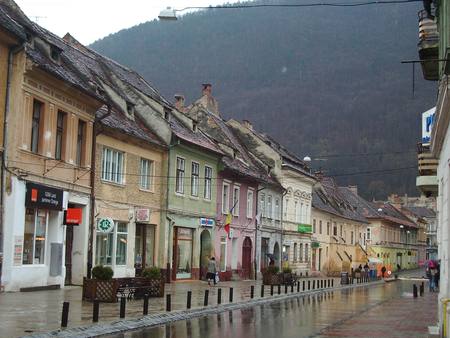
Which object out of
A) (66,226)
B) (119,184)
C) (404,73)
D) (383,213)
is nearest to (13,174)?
(66,226)

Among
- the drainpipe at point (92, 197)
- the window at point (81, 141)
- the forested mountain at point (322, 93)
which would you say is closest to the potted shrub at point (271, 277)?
the drainpipe at point (92, 197)

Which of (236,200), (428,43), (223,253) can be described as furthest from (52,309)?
(236,200)

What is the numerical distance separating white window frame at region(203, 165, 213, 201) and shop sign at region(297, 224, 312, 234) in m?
18.2

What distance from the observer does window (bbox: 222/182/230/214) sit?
1775 inches

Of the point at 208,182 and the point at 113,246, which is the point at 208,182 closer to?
the point at 208,182

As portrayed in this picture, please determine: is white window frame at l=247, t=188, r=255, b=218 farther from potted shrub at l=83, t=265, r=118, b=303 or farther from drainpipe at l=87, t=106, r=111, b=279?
potted shrub at l=83, t=265, r=118, b=303

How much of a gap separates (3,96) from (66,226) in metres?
7.02

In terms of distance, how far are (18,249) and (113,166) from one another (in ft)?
28.9

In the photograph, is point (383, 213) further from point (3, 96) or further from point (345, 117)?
point (3, 96)

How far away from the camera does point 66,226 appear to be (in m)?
29.0

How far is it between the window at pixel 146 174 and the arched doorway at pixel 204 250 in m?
7.40

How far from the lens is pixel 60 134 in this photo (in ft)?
91.9

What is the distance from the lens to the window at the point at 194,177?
40562 millimetres

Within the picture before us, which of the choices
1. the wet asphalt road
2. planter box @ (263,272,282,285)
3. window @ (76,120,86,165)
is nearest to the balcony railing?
the wet asphalt road
